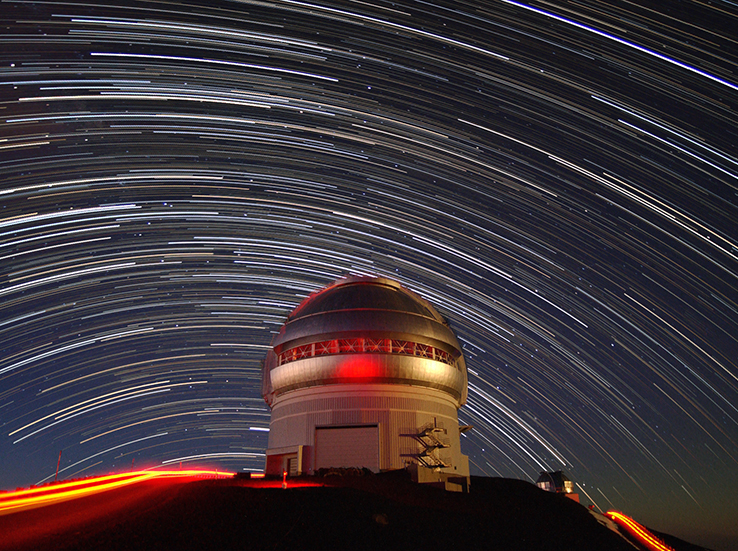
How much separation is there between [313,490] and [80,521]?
21.2ft

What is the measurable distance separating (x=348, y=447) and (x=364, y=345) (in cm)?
573

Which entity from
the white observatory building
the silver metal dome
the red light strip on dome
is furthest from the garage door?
the red light strip on dome

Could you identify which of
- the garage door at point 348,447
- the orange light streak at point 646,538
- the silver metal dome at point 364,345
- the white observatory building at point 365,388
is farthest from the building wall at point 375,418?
the orange light streak at point 646,538

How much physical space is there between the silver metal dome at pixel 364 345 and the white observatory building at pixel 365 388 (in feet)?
0.20

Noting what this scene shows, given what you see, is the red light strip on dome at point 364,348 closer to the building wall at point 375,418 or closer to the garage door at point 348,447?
the building wall at point 375,418

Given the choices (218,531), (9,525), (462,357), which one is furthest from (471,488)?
(9,525)

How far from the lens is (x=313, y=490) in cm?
1534

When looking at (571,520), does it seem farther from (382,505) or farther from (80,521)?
(80,521)

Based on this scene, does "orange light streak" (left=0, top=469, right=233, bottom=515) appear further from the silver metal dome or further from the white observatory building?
the silver metal dome

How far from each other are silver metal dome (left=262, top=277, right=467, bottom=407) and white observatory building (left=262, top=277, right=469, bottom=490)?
6 centimetres

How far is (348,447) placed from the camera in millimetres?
27531

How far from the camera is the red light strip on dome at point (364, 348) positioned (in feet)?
96.5

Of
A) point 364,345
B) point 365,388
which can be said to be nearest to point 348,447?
point 365,388

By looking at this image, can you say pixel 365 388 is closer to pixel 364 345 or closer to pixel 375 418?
pixel 375 418
